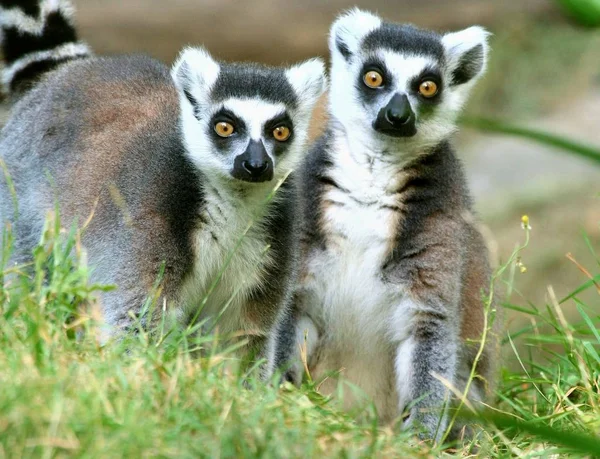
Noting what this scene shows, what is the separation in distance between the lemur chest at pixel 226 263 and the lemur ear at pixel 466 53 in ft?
4.30

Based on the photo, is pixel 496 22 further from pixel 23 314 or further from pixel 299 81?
pixel 23 314

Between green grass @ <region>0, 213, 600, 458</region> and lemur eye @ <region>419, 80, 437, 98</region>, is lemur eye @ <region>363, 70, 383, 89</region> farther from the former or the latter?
green grass @ <region>0, 213, 600, 458</region>

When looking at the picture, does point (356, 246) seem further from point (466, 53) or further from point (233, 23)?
point (233, 23)

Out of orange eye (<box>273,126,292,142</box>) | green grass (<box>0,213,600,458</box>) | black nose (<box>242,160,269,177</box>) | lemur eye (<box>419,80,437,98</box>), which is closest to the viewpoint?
green grass (<box>0,213,600,458</box>)

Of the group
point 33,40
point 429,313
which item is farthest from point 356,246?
point 33,40

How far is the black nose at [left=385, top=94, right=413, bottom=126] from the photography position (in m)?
4.17

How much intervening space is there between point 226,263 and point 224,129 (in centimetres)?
61

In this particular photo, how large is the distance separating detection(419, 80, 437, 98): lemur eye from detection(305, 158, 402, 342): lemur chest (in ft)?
1.34

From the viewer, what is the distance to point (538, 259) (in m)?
8.53

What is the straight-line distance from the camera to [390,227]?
4301mm

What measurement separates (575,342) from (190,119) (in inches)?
81.1

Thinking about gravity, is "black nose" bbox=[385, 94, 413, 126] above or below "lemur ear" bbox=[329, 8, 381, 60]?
below

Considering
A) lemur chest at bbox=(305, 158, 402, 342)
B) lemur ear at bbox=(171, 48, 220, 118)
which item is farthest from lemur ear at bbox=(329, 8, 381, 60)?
lemur ear at bbox=(171, 48, 220, 118)

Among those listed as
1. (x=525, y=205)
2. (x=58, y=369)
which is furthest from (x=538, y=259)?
(x=58, y=369)
